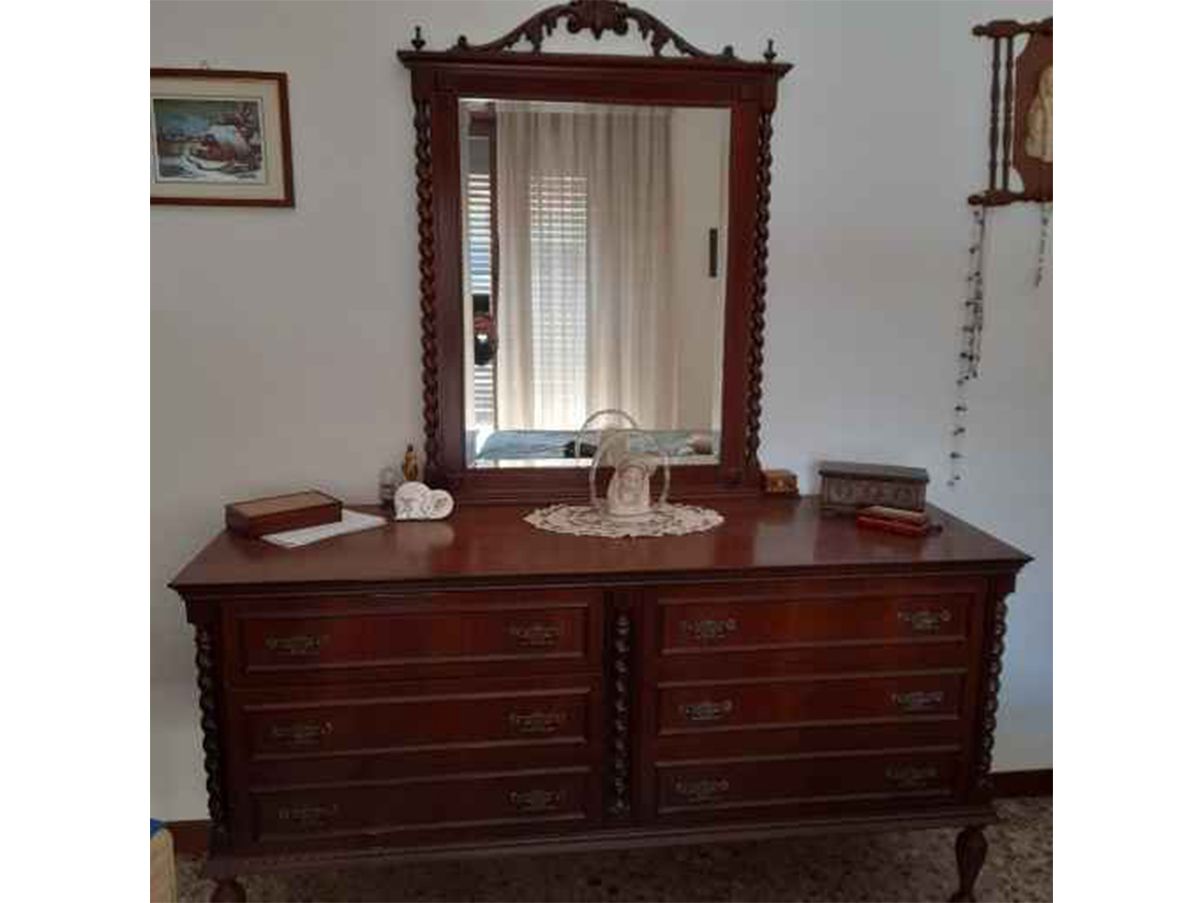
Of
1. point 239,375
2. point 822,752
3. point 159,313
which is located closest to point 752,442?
point 822,752

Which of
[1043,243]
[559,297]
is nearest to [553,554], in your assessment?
[559,297]

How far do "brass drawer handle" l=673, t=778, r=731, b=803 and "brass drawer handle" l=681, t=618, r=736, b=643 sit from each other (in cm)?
31

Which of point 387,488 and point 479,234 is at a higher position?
point 479,234

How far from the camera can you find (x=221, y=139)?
192 cm

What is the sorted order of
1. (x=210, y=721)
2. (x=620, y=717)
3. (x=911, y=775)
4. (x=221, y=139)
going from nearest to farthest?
(x=210, y=721) < (x=620, y=717) < (x=911, y=775) < (x=221, y=139)

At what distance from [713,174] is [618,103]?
28 centimetres

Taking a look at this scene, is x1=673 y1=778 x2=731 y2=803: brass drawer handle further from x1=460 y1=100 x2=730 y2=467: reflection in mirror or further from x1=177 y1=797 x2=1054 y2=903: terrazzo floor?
x1=460 y1=100 x2=730 y2=467: reflection in mirror

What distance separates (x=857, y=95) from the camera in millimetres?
2076

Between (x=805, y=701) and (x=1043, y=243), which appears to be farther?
(x=1043, y=243)

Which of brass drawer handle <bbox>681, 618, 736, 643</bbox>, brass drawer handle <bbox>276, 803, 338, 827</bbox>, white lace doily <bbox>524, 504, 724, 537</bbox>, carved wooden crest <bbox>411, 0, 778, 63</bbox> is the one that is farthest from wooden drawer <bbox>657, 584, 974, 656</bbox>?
carved wooden crest <bbox>411, 0, 778, 63</bbox>

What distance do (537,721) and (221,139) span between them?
1.46 m

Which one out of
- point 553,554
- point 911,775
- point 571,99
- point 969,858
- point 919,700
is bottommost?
point 969,858

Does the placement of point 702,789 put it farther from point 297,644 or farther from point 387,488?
point 387,488
